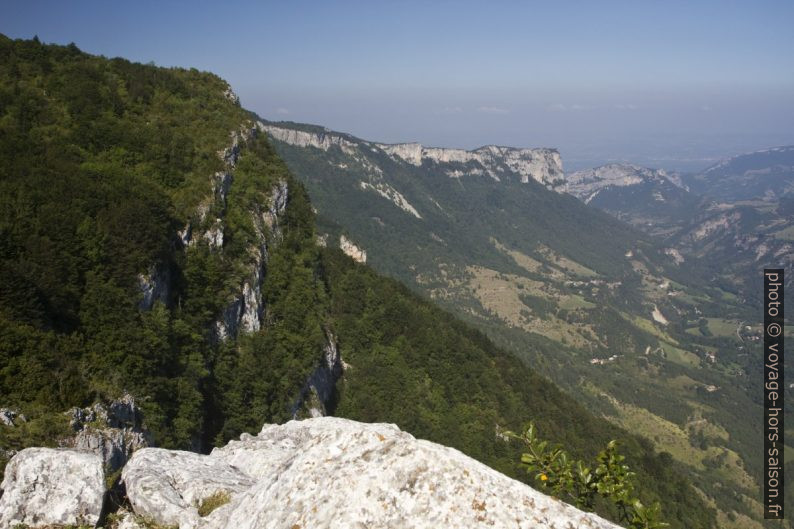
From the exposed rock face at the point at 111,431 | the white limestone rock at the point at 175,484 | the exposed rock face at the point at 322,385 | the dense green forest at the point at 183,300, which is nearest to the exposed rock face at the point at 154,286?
the dense green forest at the point at 183,300

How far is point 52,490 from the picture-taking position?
1396 cm

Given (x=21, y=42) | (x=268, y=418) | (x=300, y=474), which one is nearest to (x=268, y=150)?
(x=21, y=42)

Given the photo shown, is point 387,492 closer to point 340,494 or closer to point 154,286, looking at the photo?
point 340,494

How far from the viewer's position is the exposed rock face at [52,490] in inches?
533

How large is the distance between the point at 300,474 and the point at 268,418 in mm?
46508

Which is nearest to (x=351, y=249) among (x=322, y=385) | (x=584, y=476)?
(x=322, y=385)

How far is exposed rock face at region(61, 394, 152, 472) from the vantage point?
25766 millimetres

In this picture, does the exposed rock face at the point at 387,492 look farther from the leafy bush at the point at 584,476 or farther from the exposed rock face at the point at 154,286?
the exposed rock face at the point at 154,286

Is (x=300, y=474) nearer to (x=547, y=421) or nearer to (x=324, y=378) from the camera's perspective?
(x=324, y=378)

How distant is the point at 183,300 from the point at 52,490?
38.9m

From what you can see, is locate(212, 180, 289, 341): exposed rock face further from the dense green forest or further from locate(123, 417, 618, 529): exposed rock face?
locate(123, 417, 618, 529): exposed rock face

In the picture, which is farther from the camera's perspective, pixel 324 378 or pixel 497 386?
pixel 497 386

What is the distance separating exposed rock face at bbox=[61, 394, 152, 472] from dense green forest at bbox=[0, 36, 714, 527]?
1070 millimetres

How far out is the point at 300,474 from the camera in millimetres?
10812
